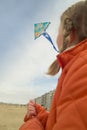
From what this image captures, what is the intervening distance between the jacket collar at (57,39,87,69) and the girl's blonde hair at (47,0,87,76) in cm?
15

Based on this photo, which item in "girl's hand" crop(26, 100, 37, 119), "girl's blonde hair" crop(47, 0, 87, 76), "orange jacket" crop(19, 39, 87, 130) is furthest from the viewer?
"girl's hand" crop(26, 100, 37, 119)

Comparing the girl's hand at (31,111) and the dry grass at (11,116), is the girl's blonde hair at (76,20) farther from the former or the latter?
the dry grass at (11,116)

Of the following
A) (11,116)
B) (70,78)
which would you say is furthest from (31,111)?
(11,116)

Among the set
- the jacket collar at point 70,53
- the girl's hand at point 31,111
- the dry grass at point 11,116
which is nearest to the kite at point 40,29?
the girl's hand at point 31,111

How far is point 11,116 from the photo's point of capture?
23469 mm

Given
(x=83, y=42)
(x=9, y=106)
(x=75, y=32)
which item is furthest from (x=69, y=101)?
(x=9, y=106)

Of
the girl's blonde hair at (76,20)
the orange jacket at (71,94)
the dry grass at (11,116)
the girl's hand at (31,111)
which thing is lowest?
the dry grass at (11,116)

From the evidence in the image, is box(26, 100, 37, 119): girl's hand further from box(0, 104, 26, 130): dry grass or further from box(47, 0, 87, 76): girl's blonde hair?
box(0, 104, 26, 130): dry grass

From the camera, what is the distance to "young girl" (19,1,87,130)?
1.92 m

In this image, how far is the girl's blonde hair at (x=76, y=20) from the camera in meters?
2.40

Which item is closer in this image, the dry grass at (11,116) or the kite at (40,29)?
the kite at (40,29)

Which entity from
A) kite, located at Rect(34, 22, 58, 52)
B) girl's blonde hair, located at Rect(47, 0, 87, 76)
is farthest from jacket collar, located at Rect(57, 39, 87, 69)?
kite, located at Rect(34, 22, 58, 52)

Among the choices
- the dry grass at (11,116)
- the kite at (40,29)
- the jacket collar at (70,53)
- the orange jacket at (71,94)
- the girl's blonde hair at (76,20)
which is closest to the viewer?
the orange jacket at (71,94)

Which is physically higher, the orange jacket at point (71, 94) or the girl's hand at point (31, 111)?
the orange jacket at point (71, 94)
